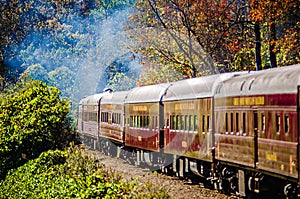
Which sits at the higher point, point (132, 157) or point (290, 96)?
point (290, 96)

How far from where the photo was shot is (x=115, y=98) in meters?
29.4

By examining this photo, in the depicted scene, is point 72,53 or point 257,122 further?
point 72,53

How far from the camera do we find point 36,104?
24.7 meters

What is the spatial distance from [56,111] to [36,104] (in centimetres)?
116

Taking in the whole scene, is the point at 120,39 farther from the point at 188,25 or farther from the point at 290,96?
the point at 290,96

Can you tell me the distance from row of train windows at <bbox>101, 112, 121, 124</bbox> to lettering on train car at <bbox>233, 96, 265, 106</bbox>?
13655 mm

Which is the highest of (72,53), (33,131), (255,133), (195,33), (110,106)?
(72,53)

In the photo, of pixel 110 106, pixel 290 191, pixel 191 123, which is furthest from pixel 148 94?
pixel 290 191

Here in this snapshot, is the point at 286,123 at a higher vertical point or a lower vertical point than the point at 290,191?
higher

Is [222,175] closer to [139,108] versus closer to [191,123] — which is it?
[191,123]

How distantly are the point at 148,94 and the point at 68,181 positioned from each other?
353 inches

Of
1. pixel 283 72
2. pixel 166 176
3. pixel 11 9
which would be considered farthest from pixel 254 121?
pixel 11 9

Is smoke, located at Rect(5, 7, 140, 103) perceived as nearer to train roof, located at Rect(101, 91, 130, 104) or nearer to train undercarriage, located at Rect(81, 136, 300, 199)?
train roof, located at Rect(101, 91, 130, 104)

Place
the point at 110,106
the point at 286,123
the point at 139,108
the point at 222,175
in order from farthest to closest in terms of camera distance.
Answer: the point at 110,106
the point at 139,108
the point at 222,175
the point at 286,123
